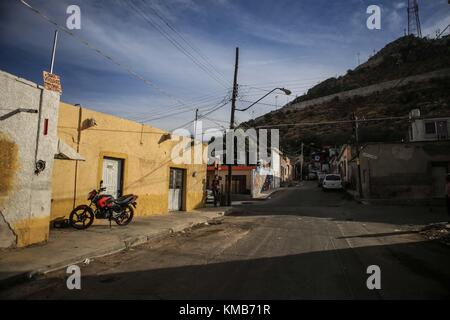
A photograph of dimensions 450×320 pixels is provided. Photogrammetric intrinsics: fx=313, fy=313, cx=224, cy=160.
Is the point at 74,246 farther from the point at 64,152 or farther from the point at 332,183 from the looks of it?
the point at 332,183

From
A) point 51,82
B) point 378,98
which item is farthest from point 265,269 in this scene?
point 378,98

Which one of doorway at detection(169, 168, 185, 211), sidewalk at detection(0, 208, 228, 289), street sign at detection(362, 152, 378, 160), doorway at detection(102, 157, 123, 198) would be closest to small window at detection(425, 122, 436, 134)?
street sign at detection(362, 152, 378, 160)

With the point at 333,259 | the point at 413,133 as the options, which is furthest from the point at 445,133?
the point at 333,259

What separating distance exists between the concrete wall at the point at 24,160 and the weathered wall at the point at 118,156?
1.76 m

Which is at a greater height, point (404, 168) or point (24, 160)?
point (404, 168)

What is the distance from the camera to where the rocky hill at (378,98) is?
60.0 meters

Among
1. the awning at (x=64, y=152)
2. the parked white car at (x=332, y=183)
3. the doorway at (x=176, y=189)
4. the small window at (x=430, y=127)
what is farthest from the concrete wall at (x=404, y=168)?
the awning at (x=64, y=152)

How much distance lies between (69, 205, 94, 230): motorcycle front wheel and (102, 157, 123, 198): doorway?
1924mm

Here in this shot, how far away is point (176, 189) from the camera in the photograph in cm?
1662

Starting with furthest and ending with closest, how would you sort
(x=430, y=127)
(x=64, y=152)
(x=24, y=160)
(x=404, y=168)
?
(x=430, y=127)
(x=404, y=168)
(x=64, y=152)
(x=24, y=160)

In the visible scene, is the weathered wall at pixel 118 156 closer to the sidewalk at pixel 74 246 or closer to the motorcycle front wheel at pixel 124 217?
the motorcycle front wheel at pixel 124 217

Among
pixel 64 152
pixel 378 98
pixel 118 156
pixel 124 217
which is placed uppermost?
pixel 378 98

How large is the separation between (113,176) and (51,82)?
4626mm

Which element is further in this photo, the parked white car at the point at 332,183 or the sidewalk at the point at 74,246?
the parked white car at the point at 332,183
